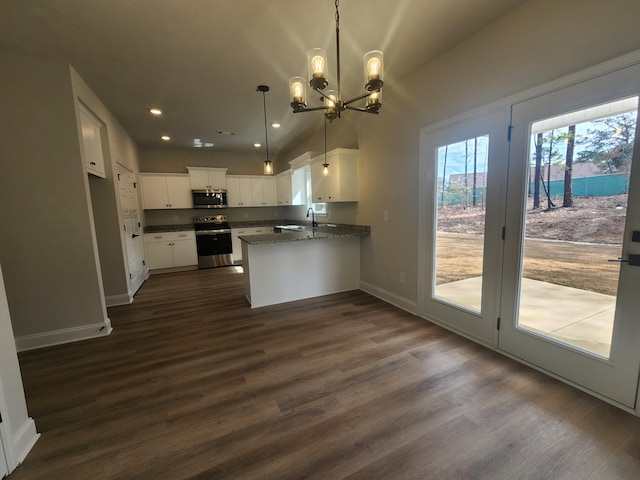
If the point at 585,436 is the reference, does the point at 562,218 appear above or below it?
above

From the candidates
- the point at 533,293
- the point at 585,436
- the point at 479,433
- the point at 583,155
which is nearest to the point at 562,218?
the point at 583,155

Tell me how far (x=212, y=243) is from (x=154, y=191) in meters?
1.61

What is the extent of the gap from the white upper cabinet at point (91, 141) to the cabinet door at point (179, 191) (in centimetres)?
233

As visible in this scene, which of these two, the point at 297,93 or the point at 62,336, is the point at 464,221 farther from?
the point at 62,336

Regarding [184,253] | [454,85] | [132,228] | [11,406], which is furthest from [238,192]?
[11,406]

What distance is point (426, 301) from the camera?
10.1 feet

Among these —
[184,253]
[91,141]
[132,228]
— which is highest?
[91,141]

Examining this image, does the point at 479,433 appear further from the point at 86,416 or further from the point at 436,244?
the point at 86,416

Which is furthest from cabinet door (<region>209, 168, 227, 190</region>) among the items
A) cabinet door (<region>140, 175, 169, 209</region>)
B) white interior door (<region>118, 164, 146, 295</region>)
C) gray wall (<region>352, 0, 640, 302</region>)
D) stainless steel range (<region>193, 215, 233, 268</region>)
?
gray wall (<region>352, 0, 640, 302</region>)

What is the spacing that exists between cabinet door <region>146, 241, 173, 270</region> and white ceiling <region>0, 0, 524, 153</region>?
2.94 metres

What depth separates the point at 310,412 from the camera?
1.75 metres

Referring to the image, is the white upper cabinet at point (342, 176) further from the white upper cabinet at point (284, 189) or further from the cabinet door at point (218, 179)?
the cabinet door at point (218, 179)

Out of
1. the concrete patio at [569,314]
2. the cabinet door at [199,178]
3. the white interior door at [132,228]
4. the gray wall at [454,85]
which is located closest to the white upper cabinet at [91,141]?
the white interior door at [132,228]

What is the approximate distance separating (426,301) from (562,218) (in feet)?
4.98
